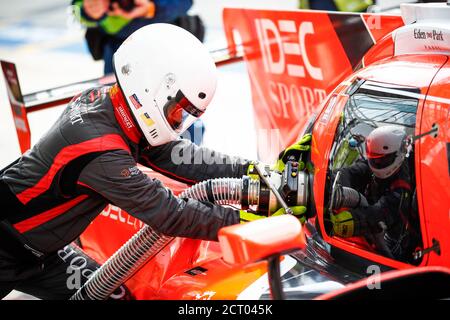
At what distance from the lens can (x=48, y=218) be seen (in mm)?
2885

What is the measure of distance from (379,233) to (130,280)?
1.02 metres

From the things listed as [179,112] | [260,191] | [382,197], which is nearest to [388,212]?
[382,197]

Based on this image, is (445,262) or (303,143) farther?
(303,143)

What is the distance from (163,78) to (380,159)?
807 mm

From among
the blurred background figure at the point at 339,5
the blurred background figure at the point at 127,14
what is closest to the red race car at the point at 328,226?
the blurred background figure at the point at 127,14

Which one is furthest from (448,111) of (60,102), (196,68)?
(60,102)

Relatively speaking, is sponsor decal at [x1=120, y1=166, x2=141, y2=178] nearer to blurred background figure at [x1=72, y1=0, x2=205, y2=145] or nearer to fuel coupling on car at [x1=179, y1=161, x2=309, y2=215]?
fuel coupling on car at [x1=179, y1=161, x2=309, y2=215]

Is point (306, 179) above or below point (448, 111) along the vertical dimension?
below

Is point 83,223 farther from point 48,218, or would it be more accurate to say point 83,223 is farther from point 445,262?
point 445,262

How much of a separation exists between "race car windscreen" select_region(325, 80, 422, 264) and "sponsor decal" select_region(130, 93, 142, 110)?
0.73 metres

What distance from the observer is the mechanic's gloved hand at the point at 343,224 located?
278 centimetres

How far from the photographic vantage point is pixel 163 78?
2.75 metres

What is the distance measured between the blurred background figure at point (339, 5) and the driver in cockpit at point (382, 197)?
3.81m

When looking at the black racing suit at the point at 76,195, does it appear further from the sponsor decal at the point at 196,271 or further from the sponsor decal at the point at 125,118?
the sponsor decal at the point at 196,271
